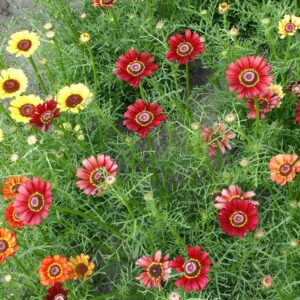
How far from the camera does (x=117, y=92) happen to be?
9.45 feet

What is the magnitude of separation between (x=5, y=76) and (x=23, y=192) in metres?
0.79

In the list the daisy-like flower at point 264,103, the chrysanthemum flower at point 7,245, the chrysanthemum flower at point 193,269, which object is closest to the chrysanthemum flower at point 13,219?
the chrysanthemum flower at point 7,245

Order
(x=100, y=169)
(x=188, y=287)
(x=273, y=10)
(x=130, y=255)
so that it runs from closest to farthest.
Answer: (x=188, y=287) → (x=100, y=169) → (x=130, y=255) → (x=273, y=10)

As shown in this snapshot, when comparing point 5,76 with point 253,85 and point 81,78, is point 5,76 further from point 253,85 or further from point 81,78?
point 253,85

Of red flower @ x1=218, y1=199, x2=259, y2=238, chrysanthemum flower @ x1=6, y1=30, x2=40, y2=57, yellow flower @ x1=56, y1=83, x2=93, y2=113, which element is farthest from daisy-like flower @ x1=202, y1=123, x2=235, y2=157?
chrysanthemum flower @ x1=6, y1=30, x2=40, y2=57

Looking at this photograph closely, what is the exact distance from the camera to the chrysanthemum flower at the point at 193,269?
1755 mm

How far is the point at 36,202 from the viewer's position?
1.73 meters

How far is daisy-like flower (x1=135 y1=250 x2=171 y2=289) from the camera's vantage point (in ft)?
5.97

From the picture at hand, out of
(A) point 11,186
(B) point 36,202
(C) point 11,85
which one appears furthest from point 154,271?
(C) point 11,85

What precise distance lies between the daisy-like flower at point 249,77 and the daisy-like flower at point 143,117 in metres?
0.33

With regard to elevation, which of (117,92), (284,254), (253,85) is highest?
(253,85)

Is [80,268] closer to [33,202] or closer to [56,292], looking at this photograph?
[56,292]

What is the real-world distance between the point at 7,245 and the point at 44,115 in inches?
20.8

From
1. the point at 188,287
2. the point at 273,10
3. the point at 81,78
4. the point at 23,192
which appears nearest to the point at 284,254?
the point at 188,287
